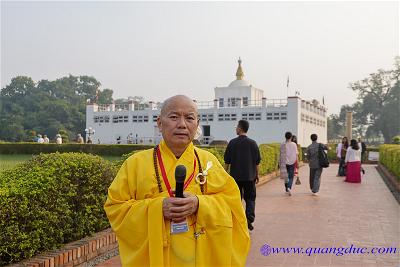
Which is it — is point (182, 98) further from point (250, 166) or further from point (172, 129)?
point (250, 166)

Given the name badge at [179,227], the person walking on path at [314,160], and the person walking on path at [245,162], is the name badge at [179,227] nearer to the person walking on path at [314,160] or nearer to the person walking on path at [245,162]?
the person walking on path at [245,162]

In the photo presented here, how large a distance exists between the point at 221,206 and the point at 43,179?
2.30 metres

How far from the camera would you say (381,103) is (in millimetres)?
50344

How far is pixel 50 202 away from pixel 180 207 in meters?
A: 2.34

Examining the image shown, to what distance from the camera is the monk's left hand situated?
77.4 inches

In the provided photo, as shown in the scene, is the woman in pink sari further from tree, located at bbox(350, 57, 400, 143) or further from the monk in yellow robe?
tree, located at bbox(350, 57, 400, 143)

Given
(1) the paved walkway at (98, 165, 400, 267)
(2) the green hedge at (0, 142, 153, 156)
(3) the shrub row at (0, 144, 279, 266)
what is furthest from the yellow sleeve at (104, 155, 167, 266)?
(2) the green hedge at (0, 142, 153, 156)

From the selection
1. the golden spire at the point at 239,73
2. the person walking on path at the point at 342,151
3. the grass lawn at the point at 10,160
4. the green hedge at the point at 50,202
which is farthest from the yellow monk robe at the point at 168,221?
the golden spire at the point at 239,73

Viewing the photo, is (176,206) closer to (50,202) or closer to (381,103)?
(50,202)

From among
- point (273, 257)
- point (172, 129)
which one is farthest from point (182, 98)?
point (273, 257)

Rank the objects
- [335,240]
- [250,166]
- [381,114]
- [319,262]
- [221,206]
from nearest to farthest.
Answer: [221,206] → [319,262] → [335,240] → [250,166] → [381,114]

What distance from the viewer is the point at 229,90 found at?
40.4 meters

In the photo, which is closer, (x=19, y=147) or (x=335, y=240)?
(x=335, y=240)

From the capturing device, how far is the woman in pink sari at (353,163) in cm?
1177
